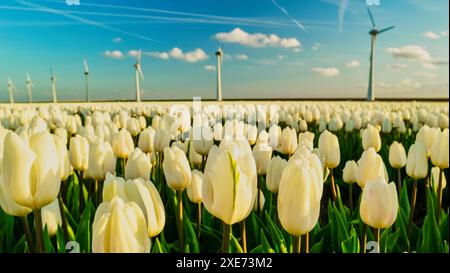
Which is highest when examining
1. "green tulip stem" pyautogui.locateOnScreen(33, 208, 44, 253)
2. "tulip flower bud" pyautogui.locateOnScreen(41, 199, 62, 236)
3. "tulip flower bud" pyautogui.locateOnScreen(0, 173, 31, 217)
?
"tulip flower bud" pyautogui.locateOnScreen(0, 173, 31, 217)

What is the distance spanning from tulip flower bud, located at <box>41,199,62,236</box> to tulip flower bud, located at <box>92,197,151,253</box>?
2.82 ft

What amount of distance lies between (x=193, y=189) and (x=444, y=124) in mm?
4058

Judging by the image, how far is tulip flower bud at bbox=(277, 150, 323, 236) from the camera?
117 centimetres

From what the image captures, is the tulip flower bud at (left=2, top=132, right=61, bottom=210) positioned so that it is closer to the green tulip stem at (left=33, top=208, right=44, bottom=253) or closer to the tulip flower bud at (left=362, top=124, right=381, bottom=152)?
the green tulip stem at (left=33, top=208, right=44, bottom=253)

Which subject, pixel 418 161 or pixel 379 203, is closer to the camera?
pixel 379 203

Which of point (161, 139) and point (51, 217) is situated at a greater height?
point (161, 139)

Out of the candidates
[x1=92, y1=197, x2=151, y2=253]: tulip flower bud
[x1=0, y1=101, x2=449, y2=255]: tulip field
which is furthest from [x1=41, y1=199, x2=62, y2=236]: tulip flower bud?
[x1=92, y1=197, x2=151, y2=253]: tulip flower bud

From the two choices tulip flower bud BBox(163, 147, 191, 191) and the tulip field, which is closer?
the tulip field

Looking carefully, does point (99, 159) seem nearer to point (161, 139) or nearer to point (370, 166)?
point (161, 139)

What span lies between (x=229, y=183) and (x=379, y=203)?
0.61 m

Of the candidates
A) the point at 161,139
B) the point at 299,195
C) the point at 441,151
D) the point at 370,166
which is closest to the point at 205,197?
the point at 299,195

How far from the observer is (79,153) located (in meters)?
2.23

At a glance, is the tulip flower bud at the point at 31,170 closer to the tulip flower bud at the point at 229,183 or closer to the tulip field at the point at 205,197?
the tulip field at the point at 205,197
